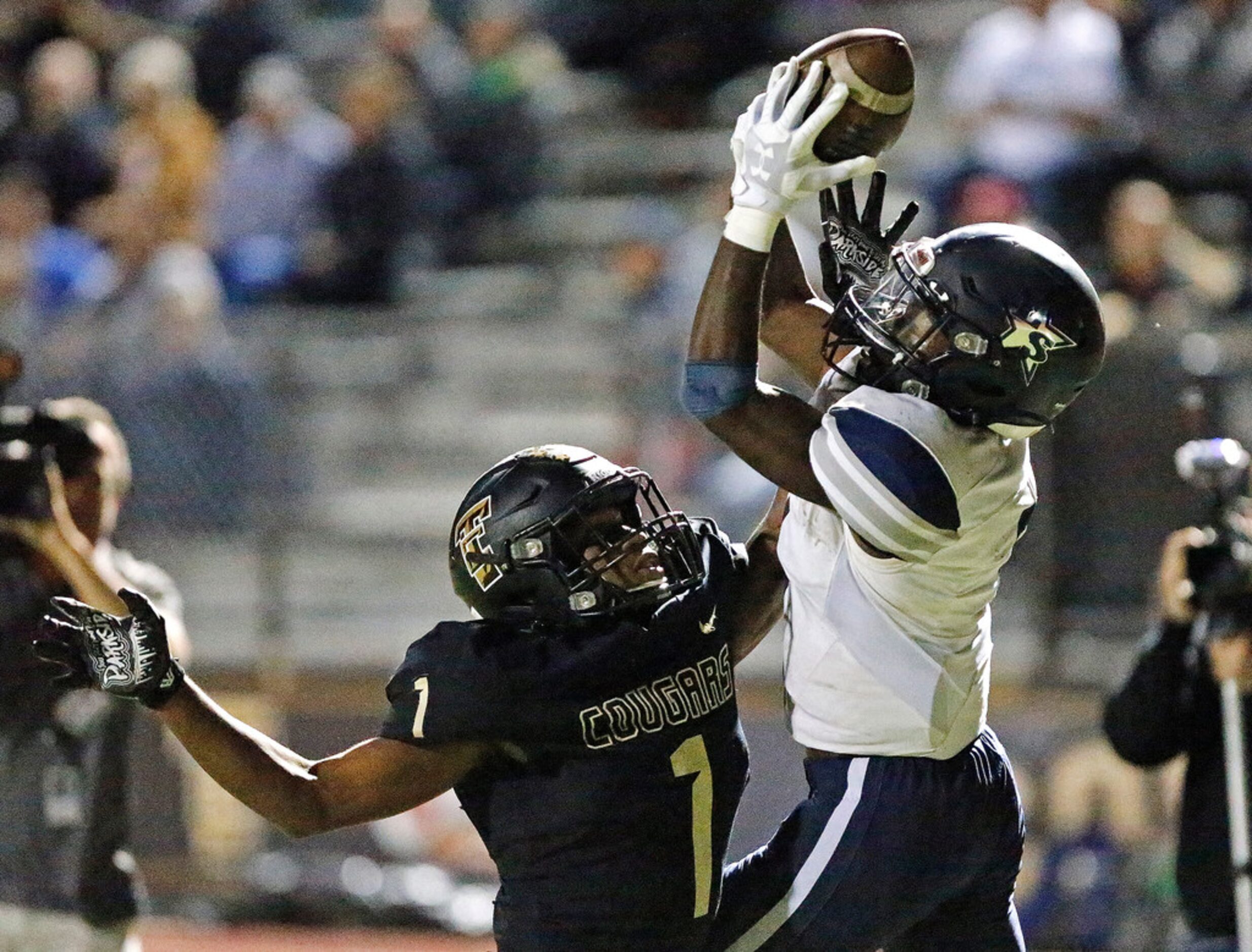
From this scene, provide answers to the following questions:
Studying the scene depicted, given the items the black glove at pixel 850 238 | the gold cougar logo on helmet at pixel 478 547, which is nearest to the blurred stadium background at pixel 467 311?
the black glove at pixel 850 238

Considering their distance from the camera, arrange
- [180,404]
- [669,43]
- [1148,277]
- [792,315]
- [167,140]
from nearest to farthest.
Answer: [792,315] → [1148,277] → [180,404] → [167,140] → [669,43]

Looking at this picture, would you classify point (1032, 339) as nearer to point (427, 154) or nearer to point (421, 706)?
point (421, 706)

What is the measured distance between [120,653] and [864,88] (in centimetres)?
129

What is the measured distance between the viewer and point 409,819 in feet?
23.5

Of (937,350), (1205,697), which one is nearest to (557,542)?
(937,350)

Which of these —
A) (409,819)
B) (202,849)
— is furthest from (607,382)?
(202,849)

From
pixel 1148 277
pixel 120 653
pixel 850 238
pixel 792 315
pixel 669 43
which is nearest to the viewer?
pixel 120 653

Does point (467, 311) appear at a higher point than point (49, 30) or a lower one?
lower

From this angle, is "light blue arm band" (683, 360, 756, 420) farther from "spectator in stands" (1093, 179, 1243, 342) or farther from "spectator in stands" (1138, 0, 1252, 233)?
"spectator in stands" (1138, 0, 1252, 233)

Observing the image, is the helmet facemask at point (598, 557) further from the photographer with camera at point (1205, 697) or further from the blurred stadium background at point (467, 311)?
the blurred stadium background at point (467, 311)

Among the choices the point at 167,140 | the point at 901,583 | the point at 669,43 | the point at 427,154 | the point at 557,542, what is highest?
the point at 669,43

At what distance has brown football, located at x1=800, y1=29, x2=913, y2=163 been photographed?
2867 millimetres

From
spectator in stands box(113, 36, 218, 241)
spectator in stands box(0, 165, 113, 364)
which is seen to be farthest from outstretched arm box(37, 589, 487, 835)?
spectator in stands box(113, 36, 218, 241)

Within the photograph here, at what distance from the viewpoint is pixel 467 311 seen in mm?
8727
